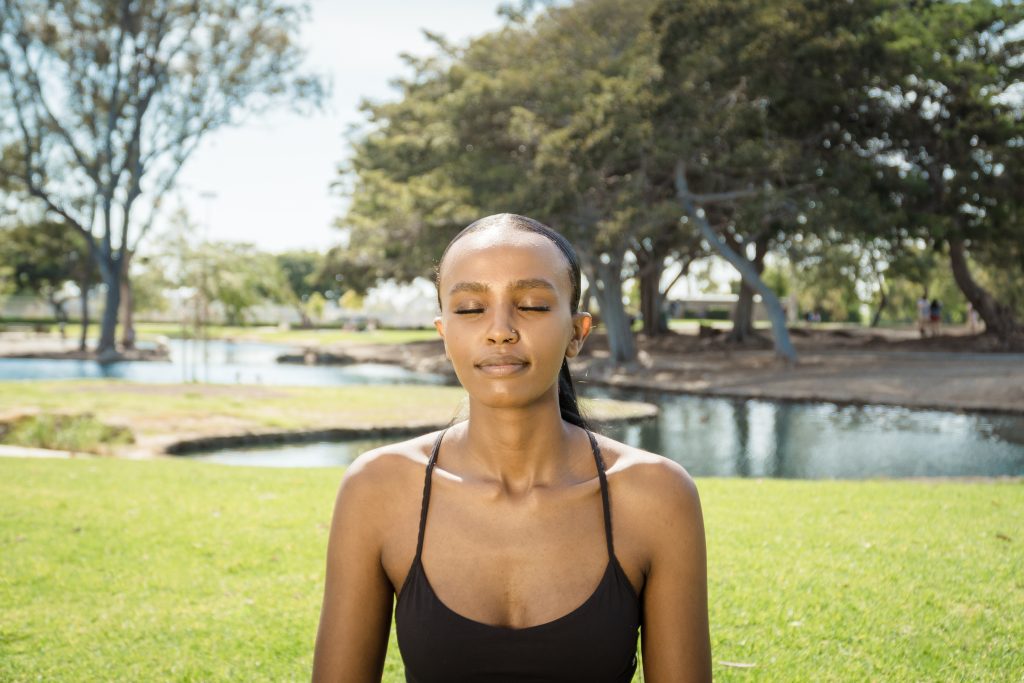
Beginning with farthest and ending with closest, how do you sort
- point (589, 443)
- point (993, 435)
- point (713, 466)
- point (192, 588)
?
point (993, 435) < point (713, 466) < point (192, 588) < point (589, 443)

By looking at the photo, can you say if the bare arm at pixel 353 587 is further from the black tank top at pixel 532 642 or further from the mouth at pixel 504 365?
the mouth at pixel 504 365

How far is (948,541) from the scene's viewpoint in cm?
550

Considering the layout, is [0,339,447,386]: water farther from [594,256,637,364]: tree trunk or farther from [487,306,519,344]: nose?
[487,306,519,344]: nose

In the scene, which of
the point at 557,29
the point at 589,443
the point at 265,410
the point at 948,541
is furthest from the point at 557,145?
the point at 589,443

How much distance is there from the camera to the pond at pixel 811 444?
474 inches

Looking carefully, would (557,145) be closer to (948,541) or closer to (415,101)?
(415,101)

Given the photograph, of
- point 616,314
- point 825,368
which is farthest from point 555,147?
point 825,368

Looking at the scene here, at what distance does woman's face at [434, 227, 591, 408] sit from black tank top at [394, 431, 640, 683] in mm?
386

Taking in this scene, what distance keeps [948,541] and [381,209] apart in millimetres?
30943

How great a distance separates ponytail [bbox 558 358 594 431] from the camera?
2230 millimetres

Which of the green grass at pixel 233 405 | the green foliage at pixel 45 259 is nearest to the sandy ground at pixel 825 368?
the green grass at pixel 233 405

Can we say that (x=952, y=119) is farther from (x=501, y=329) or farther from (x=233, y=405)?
(x=501, y=329)

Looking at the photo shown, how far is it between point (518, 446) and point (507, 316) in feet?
0.93

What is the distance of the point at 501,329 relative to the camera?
1.80 m
